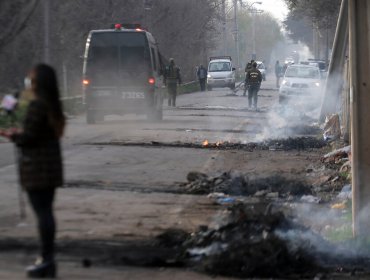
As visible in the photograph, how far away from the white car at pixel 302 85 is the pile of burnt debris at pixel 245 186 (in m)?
22.8

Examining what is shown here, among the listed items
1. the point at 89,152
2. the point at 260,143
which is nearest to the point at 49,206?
the point at 89,152

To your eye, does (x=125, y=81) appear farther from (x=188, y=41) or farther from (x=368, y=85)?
(x=188, y=41)

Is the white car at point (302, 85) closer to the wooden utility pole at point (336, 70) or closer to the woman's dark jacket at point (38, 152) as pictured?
the wooden utility pole at point (336, 70)

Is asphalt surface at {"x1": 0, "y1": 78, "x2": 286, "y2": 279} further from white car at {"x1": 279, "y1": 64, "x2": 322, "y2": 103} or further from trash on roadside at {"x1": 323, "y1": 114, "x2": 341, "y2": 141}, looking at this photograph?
white car at {"x1": 279, "y1": 64, "x2": 322, "y2": 103}

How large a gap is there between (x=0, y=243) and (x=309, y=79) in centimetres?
2956

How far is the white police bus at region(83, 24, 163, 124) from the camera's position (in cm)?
2503

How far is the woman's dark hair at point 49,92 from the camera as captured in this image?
6.90m

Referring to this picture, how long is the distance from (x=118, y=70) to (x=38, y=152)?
18443mm

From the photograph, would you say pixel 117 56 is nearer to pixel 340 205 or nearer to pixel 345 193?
pixel 345 193

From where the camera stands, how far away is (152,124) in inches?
1021

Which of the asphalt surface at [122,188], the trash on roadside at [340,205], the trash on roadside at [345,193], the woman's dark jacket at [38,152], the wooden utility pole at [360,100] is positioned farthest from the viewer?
the trash on roadside at [345,193]

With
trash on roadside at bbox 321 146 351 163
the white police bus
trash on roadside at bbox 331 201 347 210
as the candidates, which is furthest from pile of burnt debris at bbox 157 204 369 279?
the white police bus

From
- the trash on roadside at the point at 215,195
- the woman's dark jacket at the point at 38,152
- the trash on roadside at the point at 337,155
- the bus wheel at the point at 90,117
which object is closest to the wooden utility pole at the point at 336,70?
the trash on roadside at the point at 337,155

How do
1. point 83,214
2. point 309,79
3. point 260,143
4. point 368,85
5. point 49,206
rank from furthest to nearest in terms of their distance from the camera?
point 309,79
point 260,143
point 83,214
point 368,85
point 49,206
